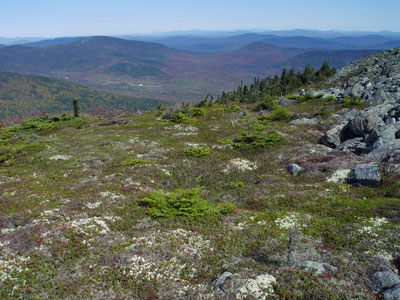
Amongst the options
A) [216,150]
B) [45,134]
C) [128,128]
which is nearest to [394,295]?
[216,150]

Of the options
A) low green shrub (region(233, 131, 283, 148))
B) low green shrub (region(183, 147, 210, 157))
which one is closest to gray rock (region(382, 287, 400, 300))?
low green shrub (region(183, 147, 210, 157))

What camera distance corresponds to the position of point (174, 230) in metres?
17.9

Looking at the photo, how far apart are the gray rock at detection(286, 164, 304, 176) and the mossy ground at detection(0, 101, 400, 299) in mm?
947

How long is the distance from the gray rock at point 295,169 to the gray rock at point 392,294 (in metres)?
16.5

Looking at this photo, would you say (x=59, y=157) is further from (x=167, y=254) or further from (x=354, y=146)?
(x=354, y=146)

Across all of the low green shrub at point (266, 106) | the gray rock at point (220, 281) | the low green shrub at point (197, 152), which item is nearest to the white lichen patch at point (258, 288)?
the gray rock at point (220, 281)

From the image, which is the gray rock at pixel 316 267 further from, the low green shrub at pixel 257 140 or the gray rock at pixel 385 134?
the low green shrub at pixel 257 140

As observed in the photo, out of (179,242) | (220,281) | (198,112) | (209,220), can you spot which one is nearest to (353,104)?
(198,112)

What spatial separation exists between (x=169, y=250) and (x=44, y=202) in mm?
12075

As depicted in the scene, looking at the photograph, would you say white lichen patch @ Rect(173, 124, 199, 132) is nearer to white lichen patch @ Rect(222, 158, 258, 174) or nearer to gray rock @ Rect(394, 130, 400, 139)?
white lichen patch @ Rect(222, 158, 258, 174)

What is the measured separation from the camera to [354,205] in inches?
767

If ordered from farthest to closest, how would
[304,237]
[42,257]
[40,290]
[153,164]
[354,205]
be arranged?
1. [153,164]
2. [354,205]
3. [304,237]
4. [42,257]
5. [40,290]

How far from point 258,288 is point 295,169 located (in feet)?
58.1

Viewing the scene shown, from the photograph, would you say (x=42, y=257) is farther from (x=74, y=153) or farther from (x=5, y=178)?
(x=74, y=153)
